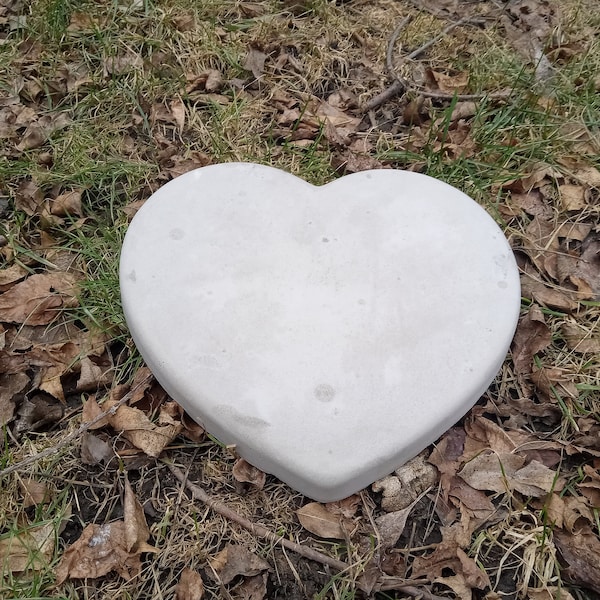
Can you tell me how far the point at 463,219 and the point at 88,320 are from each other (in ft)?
3.81

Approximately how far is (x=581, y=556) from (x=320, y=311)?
869 mm

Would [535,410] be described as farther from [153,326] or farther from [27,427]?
[27,427]

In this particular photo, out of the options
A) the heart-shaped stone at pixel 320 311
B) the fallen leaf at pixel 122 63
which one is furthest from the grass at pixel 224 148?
the heart-shaped stone at pixel 320 311

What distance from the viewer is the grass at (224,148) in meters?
1.57

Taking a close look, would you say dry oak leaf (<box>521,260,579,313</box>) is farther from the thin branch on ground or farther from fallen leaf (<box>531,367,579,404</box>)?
the thin branch on ground

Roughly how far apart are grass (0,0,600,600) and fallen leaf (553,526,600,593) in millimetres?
34

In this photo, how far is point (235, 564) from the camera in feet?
5.00

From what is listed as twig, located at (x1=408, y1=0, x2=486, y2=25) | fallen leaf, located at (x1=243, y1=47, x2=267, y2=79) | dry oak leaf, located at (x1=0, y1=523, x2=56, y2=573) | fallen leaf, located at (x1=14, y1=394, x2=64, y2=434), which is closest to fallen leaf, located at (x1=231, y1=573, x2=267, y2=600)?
dry oak leaf, located at (x1=0, y1=523, x2=56, y2=573)

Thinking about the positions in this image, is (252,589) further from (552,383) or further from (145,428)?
(552,383)

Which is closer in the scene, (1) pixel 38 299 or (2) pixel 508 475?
(2) pixel 508 475

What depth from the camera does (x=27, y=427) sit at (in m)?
1.73

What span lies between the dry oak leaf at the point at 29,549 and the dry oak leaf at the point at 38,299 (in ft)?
2.13

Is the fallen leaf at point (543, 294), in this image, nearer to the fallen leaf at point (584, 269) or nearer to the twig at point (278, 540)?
the fallen leaf at point (584, 269)

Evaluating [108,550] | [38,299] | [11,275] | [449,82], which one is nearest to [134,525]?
[108,550]
